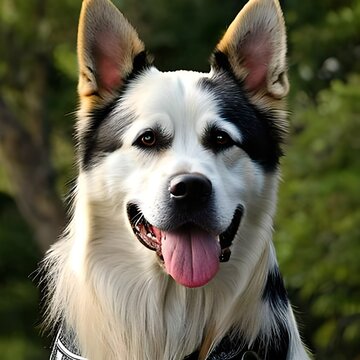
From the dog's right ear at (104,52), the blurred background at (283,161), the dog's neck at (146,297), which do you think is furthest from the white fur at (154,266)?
the blurred background at (283,161)

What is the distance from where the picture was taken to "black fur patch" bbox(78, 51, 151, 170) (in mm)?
5238

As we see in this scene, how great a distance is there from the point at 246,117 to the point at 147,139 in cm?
49

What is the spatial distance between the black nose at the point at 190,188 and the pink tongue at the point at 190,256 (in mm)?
192

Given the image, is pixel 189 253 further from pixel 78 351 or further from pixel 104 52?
pixel 104 52

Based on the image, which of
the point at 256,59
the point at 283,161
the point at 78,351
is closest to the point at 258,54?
the point at 256,59

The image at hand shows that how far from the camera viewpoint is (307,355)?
Result: 5.32m

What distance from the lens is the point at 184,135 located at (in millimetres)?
5078

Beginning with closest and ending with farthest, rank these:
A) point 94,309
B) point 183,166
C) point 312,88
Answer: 1. point 183,166
2. point 94,309
3. point 312,88

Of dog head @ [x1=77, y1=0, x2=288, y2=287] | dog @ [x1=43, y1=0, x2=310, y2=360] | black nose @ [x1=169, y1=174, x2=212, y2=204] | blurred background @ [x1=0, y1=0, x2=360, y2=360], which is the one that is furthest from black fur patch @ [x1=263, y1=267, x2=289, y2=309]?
blurred background @ [x1=0, y1=0, x2=360, y2=360]

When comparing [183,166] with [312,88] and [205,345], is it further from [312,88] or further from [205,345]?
[312,88]

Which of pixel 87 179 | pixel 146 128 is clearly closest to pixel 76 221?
pixel 87 179

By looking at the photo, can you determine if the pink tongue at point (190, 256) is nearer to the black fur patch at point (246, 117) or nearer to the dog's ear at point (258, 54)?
the black fur patch at point (246, 117)

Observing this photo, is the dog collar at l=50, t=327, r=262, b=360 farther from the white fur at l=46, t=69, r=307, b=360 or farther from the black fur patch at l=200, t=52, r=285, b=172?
the black fur patch at l=200, t=52, r=285, b=172

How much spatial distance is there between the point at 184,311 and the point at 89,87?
3.71 feet
